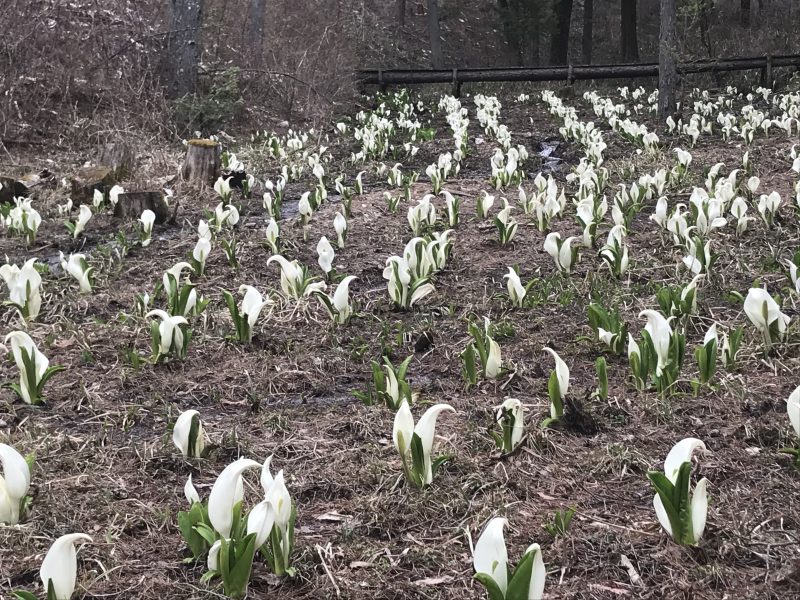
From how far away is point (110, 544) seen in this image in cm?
217

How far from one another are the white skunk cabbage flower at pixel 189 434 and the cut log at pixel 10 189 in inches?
204

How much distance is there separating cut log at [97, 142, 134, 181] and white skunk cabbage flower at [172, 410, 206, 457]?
541 cm

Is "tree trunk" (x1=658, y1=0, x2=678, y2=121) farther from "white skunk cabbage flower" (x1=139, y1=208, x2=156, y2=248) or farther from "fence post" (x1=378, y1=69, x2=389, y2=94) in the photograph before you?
"white skunk cabbage flower" (x1=139, y1=208, x2=156, y2=248)

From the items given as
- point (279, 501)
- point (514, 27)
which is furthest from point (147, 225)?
point (514, 27)

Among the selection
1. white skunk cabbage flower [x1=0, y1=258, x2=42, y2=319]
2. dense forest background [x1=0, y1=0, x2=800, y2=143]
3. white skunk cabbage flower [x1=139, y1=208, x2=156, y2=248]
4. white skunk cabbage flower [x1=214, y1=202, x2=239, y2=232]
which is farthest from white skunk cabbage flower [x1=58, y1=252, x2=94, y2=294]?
dense forest background [x1=0, y1=0, x2=800, y2=143]

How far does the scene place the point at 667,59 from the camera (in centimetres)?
1119

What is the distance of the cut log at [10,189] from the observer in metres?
6.86

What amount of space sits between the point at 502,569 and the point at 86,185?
19.8ft

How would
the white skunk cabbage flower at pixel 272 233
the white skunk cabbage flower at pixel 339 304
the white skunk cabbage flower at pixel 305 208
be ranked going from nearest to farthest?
the white skunk cabbage flower at pixel 339 304 → the white skunk cabbage flower at pixel 272 233 → the white skunk cabbage flower at pixel 305 208

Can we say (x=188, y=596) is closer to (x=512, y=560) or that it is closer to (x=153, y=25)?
(x=512, y=560)

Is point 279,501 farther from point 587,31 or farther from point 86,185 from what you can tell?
point 587,31

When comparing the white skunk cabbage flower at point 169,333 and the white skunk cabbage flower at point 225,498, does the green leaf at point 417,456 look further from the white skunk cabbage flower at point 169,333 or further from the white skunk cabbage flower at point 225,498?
the white skunk cabbage flower at point 169,333

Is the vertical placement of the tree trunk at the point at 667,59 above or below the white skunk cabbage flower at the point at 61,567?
above

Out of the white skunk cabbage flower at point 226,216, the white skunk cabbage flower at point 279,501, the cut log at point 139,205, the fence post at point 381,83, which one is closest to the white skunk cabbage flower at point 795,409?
the white skunk cabbage flower at point 279,501
